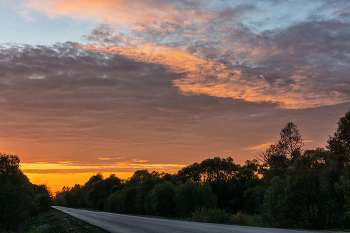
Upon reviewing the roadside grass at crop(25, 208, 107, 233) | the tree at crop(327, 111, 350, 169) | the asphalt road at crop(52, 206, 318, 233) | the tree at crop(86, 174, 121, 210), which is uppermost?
the tree at crop(327, 111, 350, 169)

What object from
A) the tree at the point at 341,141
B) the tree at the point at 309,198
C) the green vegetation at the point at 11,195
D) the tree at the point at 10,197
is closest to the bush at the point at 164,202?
the green vegetation at the point at 11,195

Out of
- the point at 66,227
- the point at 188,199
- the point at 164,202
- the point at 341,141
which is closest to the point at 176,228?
the point at 66,227

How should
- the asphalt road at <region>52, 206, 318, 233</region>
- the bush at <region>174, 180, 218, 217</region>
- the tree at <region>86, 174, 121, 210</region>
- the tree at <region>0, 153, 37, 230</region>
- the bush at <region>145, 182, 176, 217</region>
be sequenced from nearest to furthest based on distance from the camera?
the asphalt road at <region>52, 206, 318, 233</region> → the tree at <region>0, 153, 37, 230</region> → the bush at <region>174, 180, 218, 217</region> → the bush at <region>145, 182, 176, 217</region> → the tree at <region>86, 174, 121, 210</region>

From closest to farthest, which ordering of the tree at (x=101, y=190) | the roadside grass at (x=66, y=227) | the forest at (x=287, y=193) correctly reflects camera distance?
the roadside grass at (x=66, y=227), the forest at (x=287, y=193), the tree at (x=101, y=190)

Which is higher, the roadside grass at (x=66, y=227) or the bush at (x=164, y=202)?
the roadside grass at (x=66, y=227)

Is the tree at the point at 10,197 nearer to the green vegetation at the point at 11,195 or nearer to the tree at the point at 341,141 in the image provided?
the green vegetation at the point at 11,195

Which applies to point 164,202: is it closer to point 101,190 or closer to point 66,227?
point 66,227

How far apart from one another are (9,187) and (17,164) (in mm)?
8752

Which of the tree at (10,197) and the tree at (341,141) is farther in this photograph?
the tree at (10,197)

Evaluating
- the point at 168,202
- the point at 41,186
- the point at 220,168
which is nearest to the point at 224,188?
the point at 220,168

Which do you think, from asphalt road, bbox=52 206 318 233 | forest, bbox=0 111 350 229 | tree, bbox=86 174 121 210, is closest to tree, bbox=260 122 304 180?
forest, bbox=0 111 350 229

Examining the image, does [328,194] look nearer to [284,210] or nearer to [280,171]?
[284,210]

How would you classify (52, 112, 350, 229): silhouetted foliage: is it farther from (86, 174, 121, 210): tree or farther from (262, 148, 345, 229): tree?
(86, 174, 121, 210): tree

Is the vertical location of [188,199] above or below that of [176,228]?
below
